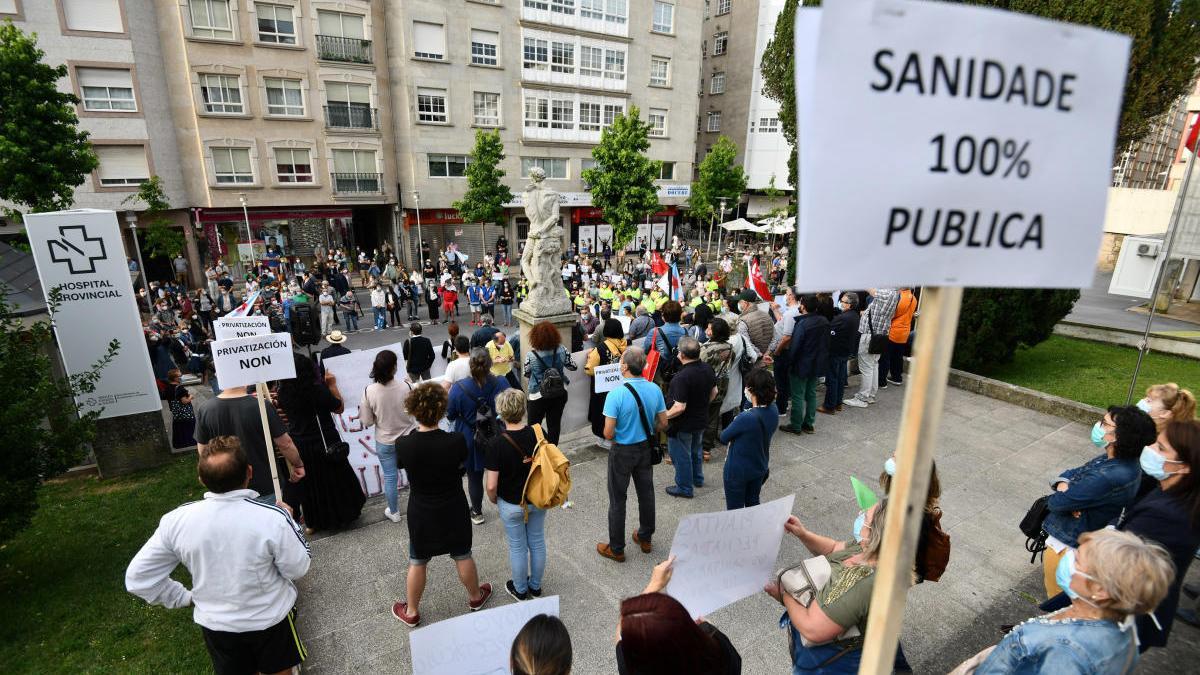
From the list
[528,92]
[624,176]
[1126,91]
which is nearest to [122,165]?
[528,92]

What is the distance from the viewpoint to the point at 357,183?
27281 millimetres

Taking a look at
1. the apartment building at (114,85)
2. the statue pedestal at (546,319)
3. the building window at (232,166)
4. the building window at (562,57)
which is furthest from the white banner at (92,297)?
the building window at (562,57)

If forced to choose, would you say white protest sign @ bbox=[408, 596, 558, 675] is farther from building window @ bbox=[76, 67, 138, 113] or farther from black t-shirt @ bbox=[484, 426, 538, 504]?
building window @ bbox=[76, 67, 138, 113]

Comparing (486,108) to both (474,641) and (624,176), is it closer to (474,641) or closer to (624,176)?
(624,176)

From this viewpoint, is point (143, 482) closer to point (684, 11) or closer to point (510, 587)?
point (510, 587)

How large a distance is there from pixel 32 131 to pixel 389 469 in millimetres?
16530

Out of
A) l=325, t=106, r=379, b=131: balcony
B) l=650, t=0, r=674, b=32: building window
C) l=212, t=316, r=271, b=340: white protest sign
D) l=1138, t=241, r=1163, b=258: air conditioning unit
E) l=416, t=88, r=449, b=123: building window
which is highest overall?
l=650, t=0, r=674, b=32: building window

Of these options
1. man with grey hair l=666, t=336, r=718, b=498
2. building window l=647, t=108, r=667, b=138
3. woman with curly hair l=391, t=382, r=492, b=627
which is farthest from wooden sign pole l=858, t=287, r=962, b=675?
building window l=647, t=108, r=667, b=138

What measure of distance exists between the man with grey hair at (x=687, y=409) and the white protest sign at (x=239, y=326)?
12.2 ft

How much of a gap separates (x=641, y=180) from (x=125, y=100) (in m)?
22.2

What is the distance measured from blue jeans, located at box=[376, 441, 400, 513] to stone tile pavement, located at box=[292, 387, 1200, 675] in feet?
0.87

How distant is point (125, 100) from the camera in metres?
23.0

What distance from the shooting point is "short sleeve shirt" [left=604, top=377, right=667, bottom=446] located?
15.5 ft

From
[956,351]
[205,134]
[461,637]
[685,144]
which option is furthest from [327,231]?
[461,637]
